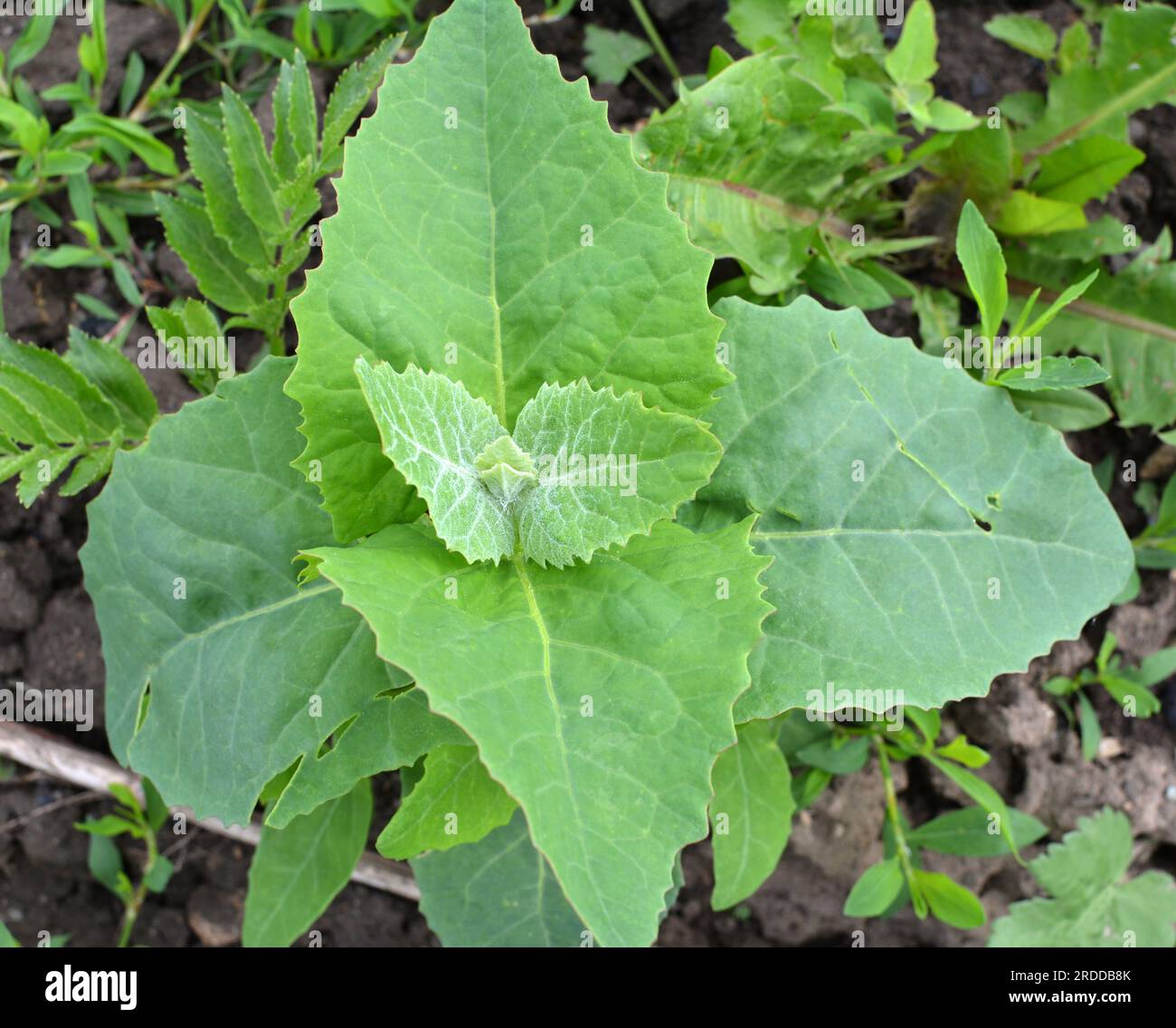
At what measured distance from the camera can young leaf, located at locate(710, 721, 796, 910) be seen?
8.11 feet

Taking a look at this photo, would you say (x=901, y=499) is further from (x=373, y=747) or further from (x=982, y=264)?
(x=373, y=747)

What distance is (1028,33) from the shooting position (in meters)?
2.92

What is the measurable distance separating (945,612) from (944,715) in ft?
4.24

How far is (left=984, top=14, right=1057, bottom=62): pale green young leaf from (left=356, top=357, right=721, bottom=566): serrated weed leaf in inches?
82.4

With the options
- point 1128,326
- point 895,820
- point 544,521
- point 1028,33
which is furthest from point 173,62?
point 895,820

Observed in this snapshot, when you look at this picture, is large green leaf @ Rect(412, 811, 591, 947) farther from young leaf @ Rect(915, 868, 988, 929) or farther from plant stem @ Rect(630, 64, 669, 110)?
plant stem @ Rect(630, 64, 669, 110)

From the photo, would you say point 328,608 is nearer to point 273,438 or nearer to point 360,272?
point 273,438

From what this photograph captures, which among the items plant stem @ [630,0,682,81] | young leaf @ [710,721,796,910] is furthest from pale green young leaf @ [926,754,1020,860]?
plant stem @ [630,0,682,81]

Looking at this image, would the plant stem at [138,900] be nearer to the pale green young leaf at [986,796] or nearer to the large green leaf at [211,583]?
the large green leaf at [211,583]

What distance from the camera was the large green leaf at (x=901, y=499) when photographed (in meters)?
1.95

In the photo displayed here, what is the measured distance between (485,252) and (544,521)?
50 cm

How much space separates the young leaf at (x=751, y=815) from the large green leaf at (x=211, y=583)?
Result: 109cm

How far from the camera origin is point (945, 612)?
1951 millimetres

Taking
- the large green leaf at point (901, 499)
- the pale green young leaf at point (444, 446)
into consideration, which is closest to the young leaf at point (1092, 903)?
the large green leaf at point (901, 499)
